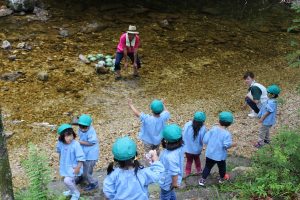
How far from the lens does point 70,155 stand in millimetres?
5785

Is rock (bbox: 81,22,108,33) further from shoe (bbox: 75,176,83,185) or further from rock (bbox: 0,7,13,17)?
shoe (bbox: 75,176,83,185)

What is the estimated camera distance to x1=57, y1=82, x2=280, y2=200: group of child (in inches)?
178

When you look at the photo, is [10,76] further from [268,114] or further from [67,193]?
[268,114]

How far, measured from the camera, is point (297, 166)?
5.75 metres

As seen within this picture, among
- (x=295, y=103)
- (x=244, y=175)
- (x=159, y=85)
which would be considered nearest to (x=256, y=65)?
(x=295, y=103)

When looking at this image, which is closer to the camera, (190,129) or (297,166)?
(297,166)

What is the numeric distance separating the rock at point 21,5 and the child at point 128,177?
10639mm

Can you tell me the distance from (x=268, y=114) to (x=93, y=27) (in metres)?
7.27

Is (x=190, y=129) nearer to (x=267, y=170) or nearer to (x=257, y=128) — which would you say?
(x=267, y=170)

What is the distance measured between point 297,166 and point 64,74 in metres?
6.30

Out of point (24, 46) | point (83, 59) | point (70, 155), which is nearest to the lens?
point (70, 155)

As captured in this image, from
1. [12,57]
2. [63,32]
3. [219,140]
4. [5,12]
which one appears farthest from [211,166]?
[5,12]

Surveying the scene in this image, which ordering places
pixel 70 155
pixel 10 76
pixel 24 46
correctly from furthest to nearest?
1. pixel 24 46
2. pixel 10 76
3. pixel 70 155

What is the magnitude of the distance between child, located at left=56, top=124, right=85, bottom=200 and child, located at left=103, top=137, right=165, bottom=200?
1.27 m
